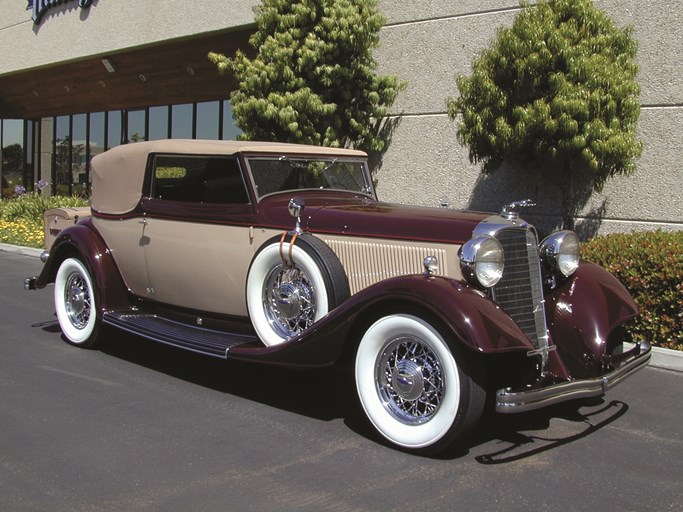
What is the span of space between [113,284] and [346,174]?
2.05 meters

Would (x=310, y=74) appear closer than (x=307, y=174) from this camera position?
No

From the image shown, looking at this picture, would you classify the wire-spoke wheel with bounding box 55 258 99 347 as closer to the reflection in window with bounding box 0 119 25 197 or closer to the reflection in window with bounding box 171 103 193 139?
the reflection in window with bounding box 171 103 193 139

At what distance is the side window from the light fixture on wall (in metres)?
11.8

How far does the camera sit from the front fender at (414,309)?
11.9 feet

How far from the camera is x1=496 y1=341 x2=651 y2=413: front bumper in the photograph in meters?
3.58

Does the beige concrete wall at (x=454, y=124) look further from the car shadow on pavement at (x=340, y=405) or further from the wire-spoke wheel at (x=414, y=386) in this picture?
the wire-spoke wheel at (x=414, y=386)

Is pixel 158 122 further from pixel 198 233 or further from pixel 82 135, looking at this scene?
pixel 198 233

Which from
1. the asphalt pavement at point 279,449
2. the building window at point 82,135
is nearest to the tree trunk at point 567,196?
the asphalt pavement at point 279,449

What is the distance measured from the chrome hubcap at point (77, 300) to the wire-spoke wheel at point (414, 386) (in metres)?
2.98

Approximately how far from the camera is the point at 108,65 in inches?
654

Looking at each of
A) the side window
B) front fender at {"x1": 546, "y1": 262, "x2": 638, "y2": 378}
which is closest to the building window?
the side window

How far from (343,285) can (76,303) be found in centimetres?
280

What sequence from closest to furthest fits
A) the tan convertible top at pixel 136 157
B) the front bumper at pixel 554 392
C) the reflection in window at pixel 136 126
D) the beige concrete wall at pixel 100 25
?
1. the front bumper at pixel 554 392
2. the tan convertible top at pixel 136 157
3. the beige concrete wall at pixel 100 25
4. the reflection in window at pixel 136 126

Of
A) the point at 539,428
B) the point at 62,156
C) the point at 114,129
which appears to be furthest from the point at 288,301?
the point at 62,156
